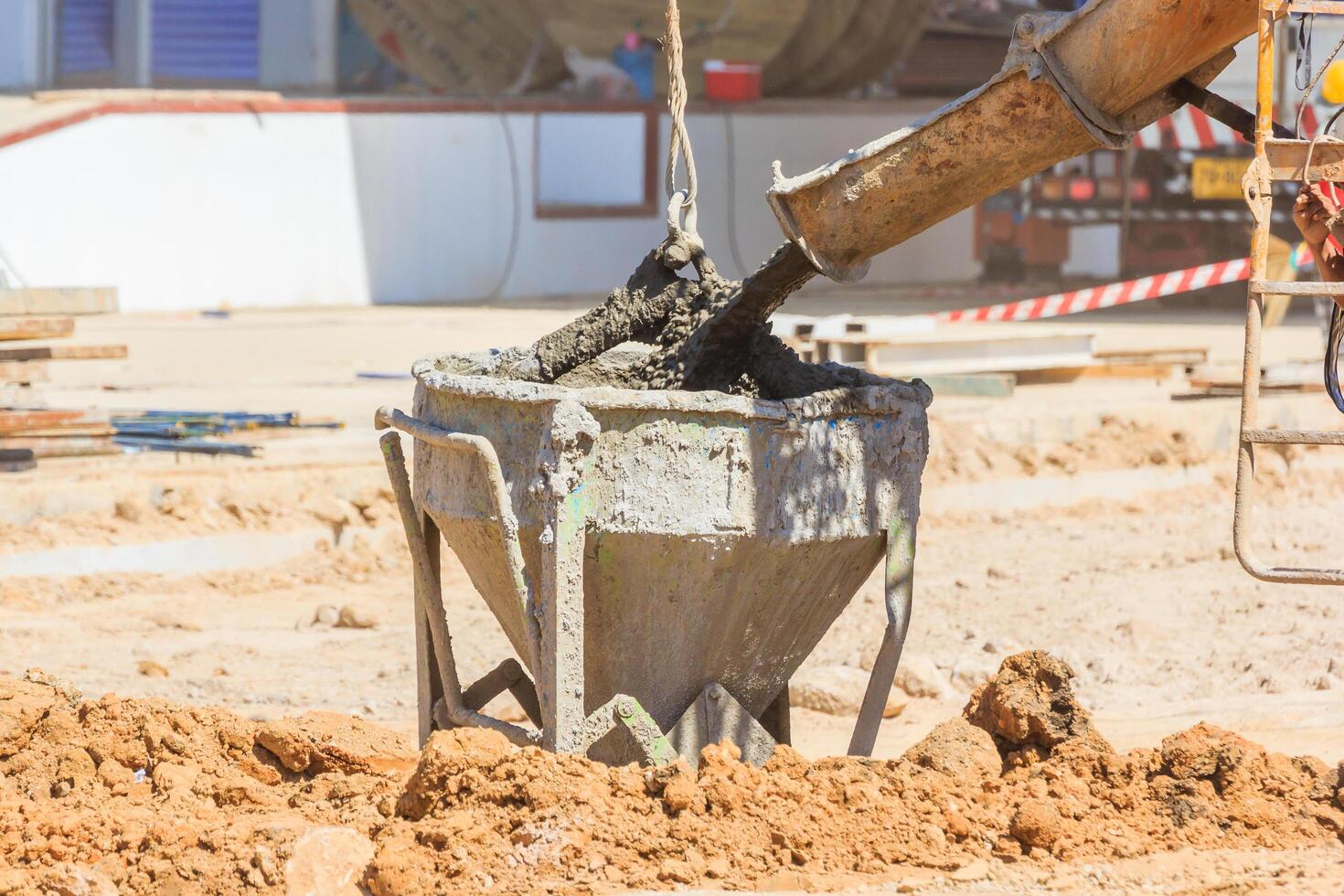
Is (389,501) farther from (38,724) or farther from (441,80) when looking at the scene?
(441,80)

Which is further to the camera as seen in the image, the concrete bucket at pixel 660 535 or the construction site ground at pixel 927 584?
the construction site ground at pixel 927 584

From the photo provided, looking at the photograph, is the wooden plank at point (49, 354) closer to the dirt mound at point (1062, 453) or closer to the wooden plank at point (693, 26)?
the dirt mound at point (1062, 453)

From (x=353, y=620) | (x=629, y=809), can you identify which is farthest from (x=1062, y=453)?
(x=629, y=809)

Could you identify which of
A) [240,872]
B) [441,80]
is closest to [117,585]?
[240,872]

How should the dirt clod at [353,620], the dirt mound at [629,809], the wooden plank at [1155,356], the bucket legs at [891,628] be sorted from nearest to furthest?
the dirt mound at [629,809]
the bucket legs at [891,628]
the dirt clod at [353,620]
the wooden plank at [1155,356]

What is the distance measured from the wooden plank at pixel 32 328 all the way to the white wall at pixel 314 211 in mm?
6604

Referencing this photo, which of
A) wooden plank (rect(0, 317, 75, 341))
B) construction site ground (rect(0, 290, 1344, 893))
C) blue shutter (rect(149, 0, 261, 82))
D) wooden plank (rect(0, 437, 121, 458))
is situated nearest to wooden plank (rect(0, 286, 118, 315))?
wooden plank (rect(0, 317, 75, 341))

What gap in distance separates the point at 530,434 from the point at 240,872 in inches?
45.8

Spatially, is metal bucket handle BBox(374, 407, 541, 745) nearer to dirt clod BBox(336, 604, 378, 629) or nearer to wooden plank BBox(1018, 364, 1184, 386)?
dirt clod BBox(336, 604, 378, 629)

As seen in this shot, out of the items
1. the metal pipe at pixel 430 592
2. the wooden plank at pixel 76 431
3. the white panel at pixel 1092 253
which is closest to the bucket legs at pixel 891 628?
the metal pipe at pixel 430 592

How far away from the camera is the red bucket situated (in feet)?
66.5

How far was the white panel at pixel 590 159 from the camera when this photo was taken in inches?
731

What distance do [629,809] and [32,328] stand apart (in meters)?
6.56

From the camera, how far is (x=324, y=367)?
41.4 feet
